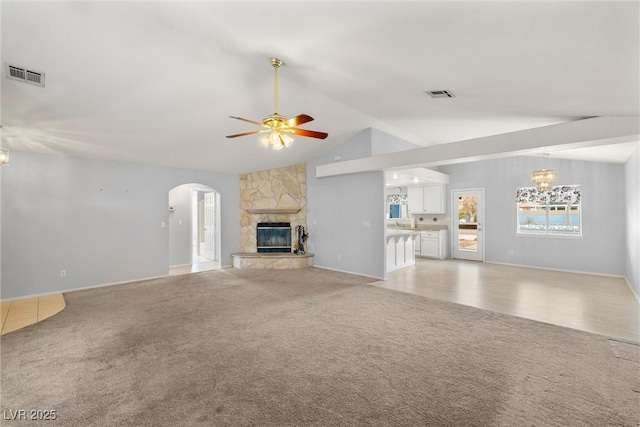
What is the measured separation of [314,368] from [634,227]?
19.8 ft

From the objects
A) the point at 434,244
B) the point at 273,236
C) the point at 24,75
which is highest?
the point at 24,75

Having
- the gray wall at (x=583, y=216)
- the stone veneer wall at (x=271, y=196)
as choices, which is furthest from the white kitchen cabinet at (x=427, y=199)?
the stone veneer wall at (x=271, y=196)

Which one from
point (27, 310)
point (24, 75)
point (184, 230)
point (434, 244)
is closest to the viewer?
point (24, 75)

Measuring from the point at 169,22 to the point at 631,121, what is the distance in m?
5.02

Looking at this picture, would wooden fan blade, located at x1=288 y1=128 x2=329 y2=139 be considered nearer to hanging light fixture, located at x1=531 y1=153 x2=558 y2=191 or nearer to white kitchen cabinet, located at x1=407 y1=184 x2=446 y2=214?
hanging light fixture, located at x1=531 y1=153 x2=558 y2=191

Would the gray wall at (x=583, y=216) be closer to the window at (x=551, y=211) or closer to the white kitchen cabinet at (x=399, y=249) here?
the window at (x=551, y=211)

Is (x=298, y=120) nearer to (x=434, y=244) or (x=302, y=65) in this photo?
(x=302, y=65)

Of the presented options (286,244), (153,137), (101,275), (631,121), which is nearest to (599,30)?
(631,121)

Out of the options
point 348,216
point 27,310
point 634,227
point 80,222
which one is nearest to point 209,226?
point 80,222

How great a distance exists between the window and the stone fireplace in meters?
5.72

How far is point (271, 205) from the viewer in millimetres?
7754

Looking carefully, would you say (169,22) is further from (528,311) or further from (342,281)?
(528,311)

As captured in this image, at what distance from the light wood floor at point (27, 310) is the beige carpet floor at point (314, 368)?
283mm

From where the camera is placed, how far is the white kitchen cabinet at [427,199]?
885 cm
